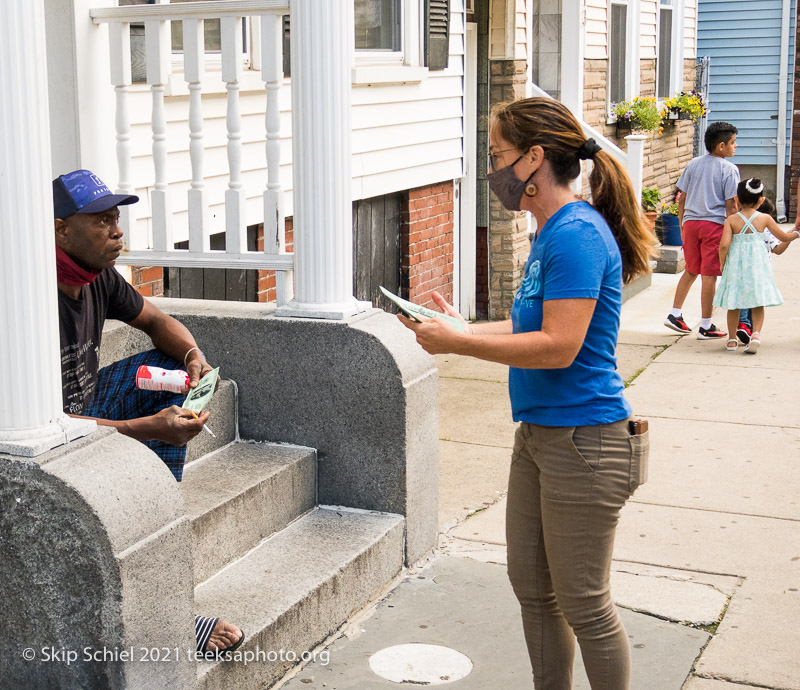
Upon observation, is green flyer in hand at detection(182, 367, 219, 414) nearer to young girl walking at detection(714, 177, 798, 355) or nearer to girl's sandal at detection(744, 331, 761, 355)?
young girl walking at detection(714, 177, 798, 355)

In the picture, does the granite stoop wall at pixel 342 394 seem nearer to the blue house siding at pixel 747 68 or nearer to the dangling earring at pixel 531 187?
the dangling earring at pixel 531 187

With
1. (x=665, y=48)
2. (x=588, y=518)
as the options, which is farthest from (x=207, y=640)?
(x=665, y=48)

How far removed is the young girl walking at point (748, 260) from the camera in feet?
27.5

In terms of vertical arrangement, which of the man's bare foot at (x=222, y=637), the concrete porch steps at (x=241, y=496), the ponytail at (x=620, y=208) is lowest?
the man's bare foot at (x=222, y=637)

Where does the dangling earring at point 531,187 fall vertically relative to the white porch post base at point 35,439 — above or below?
above

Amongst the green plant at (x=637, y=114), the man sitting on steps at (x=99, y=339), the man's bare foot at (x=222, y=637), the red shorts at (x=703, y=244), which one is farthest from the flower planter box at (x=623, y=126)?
the man's bare foot at (x=222, y=637)

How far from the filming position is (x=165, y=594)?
3023 millimetres

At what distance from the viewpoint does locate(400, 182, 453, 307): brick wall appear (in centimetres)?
870

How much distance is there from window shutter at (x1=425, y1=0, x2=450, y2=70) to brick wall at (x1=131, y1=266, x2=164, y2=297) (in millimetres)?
3628

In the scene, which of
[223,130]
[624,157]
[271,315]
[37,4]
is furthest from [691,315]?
[37,4]

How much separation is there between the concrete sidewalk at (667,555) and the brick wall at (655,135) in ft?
16.3

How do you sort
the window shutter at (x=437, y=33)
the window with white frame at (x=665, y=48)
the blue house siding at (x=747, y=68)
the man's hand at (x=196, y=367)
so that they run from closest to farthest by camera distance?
the man's hand at (x=196, y=367) < the window shutter at (x=437, y=33) < the window with white frame at (x=665, y=48) < the blue house siding at (x=747, y=68)

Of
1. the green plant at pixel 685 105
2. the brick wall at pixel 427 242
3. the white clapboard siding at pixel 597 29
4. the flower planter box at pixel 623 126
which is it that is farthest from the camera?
the green plant at pixel 685 105

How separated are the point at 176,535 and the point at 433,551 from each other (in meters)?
1.85
